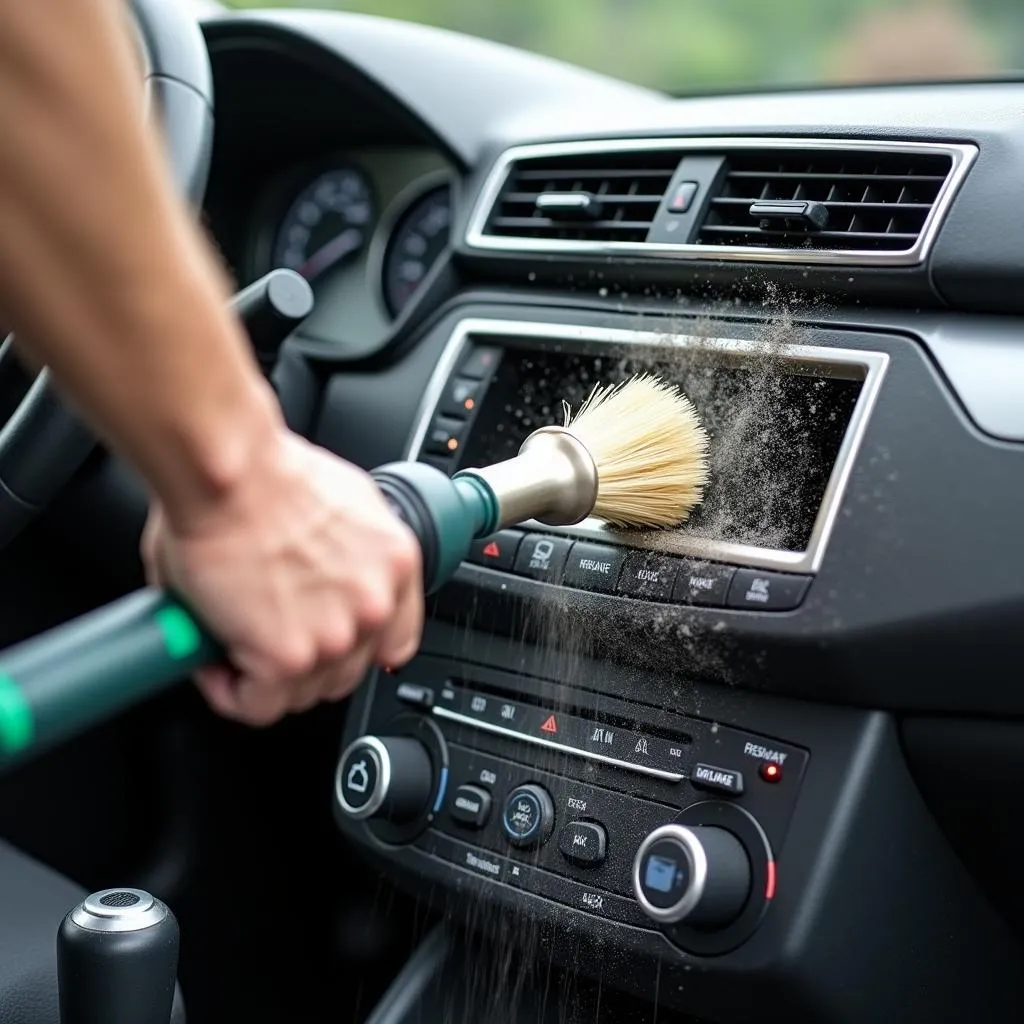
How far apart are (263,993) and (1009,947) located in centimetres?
97

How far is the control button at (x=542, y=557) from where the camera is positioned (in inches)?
45.8

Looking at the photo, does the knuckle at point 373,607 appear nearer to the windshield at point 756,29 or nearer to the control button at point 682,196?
the control button at point 682,196

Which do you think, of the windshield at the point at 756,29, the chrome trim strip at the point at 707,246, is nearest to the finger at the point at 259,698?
the chrome trim strip at the point at 707,246

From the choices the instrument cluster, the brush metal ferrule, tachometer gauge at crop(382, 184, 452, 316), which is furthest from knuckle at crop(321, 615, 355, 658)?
tachometer gauge at crop(382, 184, 452, 316)

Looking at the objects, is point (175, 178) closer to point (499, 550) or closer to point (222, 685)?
point (499, 550)

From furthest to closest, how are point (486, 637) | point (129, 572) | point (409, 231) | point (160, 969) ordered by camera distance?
1. point (409, 231)
2. point (129, 572)
3. point (486, 637)
4. point (160, 969)

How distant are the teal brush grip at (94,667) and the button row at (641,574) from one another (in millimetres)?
505

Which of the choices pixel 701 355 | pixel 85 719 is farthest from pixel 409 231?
pixel 85 719

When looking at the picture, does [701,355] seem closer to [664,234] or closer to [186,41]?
[664,234]

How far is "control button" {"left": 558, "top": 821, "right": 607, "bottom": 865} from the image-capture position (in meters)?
1.12

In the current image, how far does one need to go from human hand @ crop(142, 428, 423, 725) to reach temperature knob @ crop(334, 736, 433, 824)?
605mm

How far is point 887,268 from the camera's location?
1.05 m

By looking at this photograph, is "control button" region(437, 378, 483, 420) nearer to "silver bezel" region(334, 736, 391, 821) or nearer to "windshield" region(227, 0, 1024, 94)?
"silver bezel" region(334, 736, 391, 821)

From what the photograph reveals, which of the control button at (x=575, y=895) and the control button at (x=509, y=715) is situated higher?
the control button at (x=509, y=715)
